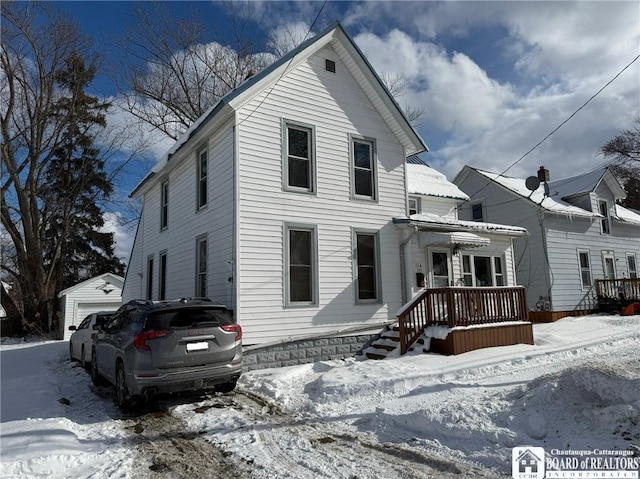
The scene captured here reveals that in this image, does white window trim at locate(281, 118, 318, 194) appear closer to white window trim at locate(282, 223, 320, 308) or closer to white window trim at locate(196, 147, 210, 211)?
white window trim at locate(282, 223, 320, 308)

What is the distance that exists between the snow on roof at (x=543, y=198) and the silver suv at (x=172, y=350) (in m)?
18.0

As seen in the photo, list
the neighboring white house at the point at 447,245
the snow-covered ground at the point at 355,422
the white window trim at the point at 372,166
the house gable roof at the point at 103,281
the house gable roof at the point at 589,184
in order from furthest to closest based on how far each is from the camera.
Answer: the house gable roof at the point at 103,281 → the house gable roof at the point at 589,184 → the neighboring white house at the point at 447,245 → the white window trim at the point at 372,166 → the snow-covered ground at the point at 355,422

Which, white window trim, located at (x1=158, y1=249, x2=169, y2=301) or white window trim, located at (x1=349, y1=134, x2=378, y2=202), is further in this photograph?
white window trim, located at (x1=158, y1=249, x2=169, y2=301)

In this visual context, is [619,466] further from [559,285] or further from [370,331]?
[559,285]

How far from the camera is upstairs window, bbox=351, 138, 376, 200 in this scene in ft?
42.0

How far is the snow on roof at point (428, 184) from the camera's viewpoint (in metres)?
17.5

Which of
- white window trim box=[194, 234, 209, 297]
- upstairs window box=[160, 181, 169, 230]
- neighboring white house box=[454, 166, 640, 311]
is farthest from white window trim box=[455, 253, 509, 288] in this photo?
upstairs window box=[160, 181, 169, 230]

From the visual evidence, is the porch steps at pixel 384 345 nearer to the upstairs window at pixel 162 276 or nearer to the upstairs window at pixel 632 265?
the upstairs window at pixel 162 276

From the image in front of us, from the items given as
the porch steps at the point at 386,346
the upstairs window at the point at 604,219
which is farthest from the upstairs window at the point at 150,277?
the upstairs window at the point at 604,219

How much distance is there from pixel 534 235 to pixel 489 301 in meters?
11.3

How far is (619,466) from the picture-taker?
4223 millimetres

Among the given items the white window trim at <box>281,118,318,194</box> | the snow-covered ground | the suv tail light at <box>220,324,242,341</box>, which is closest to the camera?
the snow-covered ground

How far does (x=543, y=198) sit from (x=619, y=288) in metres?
5.97

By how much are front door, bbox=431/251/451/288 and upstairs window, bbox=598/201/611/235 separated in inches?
549
